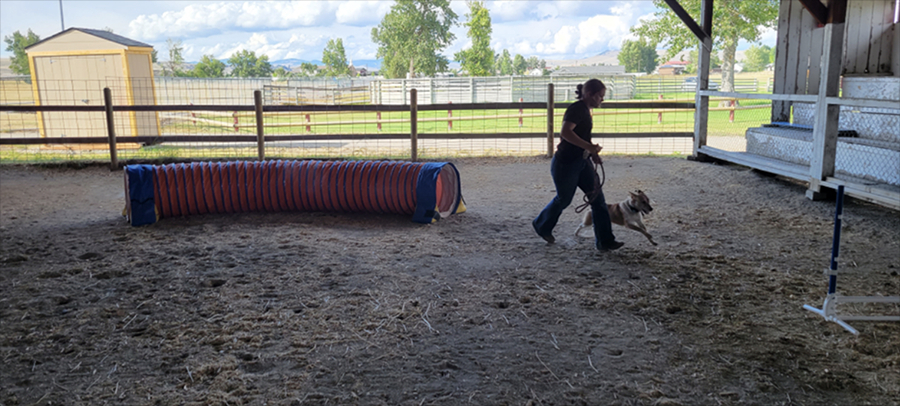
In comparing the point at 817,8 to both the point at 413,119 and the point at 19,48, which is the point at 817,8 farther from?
the point at 19,48

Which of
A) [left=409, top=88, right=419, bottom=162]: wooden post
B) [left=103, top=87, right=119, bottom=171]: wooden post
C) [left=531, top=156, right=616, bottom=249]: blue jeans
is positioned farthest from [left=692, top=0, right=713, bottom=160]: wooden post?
[left=103, top=87, right=119, bottom=171]: wooden post

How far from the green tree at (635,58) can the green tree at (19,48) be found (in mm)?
72450

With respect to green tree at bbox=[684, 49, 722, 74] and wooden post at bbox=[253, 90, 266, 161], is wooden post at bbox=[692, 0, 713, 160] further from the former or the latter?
wooden post at bbox=[253, 90, 266, 161]

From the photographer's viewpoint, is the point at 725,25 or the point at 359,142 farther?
the point at 725,25

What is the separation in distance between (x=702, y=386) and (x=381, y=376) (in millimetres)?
1641

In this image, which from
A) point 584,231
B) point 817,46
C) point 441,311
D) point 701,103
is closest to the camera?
point 441,311

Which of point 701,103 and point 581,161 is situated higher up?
point 701,103

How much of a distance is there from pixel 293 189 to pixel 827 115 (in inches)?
249

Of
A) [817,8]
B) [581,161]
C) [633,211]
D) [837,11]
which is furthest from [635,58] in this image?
[581,161]

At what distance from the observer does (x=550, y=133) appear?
12.1 meters

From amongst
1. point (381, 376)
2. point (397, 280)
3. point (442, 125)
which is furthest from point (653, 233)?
point (442, 125)

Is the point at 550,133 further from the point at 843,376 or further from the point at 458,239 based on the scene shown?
the point at 843,376

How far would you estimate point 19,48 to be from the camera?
157 ft

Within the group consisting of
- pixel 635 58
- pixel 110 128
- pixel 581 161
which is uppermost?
pixel 635 58
